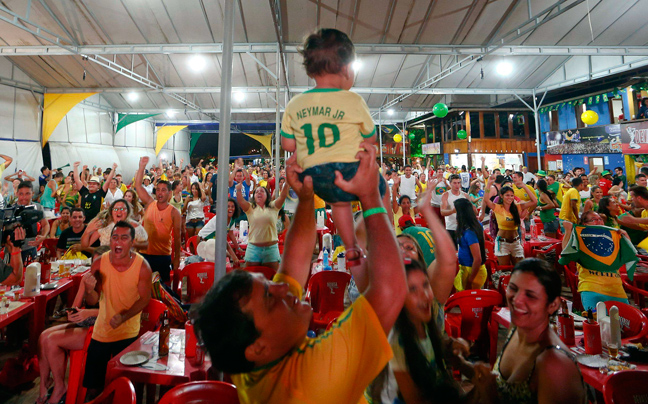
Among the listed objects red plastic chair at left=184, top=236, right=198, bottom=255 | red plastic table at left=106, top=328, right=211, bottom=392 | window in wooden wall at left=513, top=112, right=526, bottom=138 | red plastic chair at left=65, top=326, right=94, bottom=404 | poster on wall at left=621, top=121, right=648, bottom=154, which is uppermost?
window in wooden wall at left=513, top=112, right=526, bottom=138

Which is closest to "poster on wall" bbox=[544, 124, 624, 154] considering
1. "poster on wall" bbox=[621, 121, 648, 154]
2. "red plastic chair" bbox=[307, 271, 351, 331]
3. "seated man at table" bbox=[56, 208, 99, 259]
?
"poster on wall" bbox=[621, 121, 648, 154]

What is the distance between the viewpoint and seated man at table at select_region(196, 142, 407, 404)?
76 centimetres

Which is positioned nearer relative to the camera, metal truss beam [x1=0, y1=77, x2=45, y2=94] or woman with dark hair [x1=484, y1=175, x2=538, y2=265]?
woman with dark hair [x1=484, y1=175, x2=538, y2=265]

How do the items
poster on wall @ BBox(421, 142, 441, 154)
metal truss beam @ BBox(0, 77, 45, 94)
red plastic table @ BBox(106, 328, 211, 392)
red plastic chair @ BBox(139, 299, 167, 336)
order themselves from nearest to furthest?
1. red plastic table @ BBox(106, 328, 211, 392)
2. red plastic chair @ BBox(139, 299, 167, 336)
3. metal truss beam @ BBox(0, 77, 45, 94)
4. poster on wall @ BBox(421, 142, 441, 154)

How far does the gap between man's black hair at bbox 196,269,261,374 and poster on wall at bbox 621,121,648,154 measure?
15550mm

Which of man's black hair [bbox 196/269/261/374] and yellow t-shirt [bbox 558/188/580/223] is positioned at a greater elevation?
yellow t-shirt [bbox 558/188/580/223]

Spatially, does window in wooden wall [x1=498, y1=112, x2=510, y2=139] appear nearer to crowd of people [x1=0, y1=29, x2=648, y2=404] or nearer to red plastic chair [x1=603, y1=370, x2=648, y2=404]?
crowd of people [x1=0, y1=29, x2=648, y2=404]

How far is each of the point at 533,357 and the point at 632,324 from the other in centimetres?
191

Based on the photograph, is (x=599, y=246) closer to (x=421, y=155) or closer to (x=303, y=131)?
(x=303, y=131)

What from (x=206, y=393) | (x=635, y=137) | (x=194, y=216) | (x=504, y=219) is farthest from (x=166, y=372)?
(x=635, y=137)

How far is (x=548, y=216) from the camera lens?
5902mm

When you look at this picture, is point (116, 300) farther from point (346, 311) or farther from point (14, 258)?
point (346, 311)

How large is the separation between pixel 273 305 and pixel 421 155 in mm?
25805

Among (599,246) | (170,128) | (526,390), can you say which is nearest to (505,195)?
(599,246)
